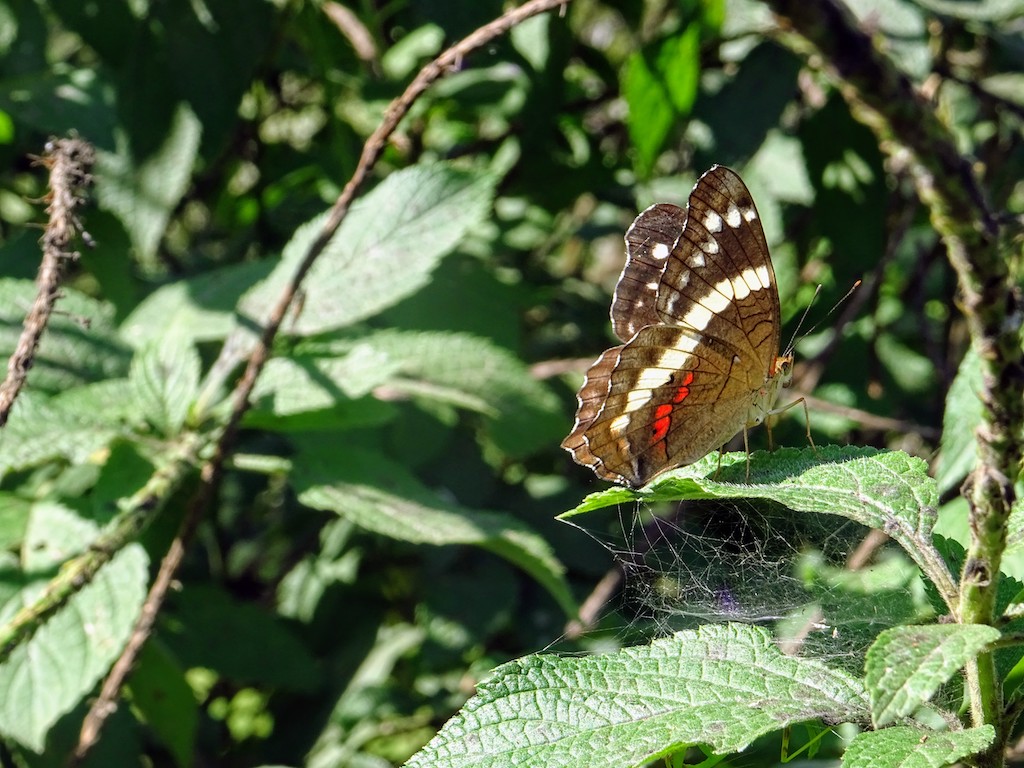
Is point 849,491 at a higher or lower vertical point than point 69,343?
higher

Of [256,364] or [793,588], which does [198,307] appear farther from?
[793,588]

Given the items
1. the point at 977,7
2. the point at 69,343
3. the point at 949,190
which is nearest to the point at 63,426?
the point at 69,343

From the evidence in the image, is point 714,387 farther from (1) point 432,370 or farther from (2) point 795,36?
(2) point 795,36

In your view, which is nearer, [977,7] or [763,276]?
[763,276]

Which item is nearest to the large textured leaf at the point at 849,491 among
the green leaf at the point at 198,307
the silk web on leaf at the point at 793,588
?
the silk web on leaf at the point at 793,588

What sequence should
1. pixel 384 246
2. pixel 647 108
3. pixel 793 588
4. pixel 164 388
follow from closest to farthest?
pixel 793 588, pixel 164 388, pixel 384 246, pixel 647 108

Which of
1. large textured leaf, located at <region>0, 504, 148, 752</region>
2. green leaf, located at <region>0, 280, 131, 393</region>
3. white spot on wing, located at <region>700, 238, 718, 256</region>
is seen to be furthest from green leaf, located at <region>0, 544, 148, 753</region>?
white spot on wing, located at <region>700, 238, 718, 256</region>

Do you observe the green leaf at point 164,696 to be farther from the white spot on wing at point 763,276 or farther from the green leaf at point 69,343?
the white spot on wing at point 763,276
